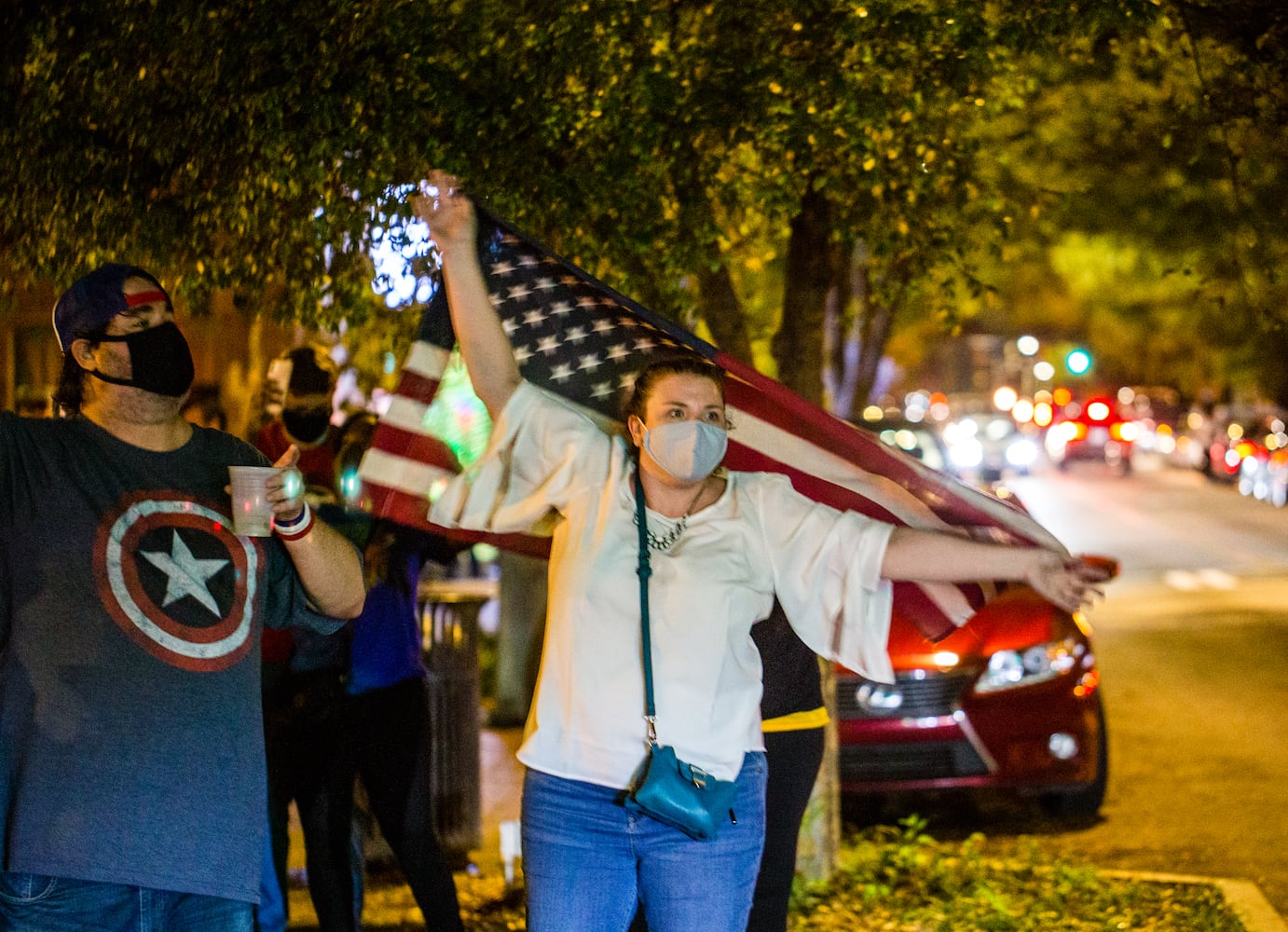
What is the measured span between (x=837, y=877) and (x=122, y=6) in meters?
4.32

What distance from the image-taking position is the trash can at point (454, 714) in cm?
668

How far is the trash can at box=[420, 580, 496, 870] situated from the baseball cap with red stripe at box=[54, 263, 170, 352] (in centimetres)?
358

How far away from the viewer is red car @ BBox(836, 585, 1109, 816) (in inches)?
289

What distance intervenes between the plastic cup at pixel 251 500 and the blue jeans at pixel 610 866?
867 millimetres

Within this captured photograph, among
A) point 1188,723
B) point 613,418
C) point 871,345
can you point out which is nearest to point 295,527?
point 613,418

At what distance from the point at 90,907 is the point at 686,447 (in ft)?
5.14

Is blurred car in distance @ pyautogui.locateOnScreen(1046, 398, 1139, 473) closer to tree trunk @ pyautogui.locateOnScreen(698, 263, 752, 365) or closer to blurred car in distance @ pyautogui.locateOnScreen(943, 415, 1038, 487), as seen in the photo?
blurred car in distance @ pyautogui.locateOnScreen(943, 415, 1038, 487)

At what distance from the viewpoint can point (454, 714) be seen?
676 cm

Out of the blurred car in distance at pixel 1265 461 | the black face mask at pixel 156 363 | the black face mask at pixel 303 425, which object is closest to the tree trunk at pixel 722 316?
the black face mask at pixel 303 425

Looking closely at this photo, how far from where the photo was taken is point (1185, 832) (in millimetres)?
7562

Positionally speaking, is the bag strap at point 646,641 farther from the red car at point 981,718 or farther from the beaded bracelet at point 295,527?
the red car at point 981,718

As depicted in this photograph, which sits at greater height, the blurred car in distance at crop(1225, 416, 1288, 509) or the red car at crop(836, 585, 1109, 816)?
the blurred car in distance at crop(1225, 416, 1288, 509)

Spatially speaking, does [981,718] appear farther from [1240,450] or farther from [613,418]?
[1240,450]

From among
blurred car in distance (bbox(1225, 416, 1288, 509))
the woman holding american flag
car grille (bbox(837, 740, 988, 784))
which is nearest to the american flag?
the woman holding american flag
